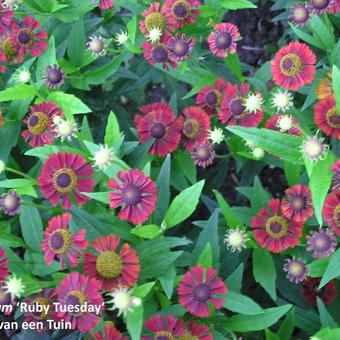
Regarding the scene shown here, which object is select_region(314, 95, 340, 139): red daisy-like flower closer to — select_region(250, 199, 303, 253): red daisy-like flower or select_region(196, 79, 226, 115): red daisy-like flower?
select_region(250, 199, 303, 253): red daisy-like flower

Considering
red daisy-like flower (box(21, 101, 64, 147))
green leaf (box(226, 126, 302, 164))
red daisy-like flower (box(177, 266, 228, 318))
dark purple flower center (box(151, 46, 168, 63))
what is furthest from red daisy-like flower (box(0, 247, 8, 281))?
dark purple flower center (box(151, 46, 168, 63))

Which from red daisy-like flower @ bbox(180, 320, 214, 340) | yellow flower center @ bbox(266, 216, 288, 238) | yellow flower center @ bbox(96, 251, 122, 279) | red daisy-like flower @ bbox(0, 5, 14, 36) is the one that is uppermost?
red daisy-like flower @ bbox(0, 5, 14, 36)

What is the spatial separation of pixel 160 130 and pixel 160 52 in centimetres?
30

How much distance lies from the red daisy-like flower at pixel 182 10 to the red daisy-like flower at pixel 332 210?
904mm

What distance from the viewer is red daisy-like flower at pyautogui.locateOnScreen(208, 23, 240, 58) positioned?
2186 mm

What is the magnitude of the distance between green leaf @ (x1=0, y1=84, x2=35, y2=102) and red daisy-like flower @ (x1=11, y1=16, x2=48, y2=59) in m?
0.25

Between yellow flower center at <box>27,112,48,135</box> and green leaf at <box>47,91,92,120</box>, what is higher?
green leaf at <box>47,91,92,120</box>

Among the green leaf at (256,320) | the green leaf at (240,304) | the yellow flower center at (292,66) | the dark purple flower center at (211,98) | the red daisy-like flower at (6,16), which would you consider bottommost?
the green leaf at (256,320)

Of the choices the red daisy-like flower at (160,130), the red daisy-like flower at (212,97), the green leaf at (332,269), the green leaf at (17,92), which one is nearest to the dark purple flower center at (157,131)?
the red daisy-like flower at (160,130)

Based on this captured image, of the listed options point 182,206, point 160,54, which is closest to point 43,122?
point 160,54

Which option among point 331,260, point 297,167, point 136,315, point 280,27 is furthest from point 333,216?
point 280,27

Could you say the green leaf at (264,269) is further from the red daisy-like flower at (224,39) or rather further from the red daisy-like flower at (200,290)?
the red daisy-like flower at (224,39)

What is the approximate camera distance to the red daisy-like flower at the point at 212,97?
7.59ft

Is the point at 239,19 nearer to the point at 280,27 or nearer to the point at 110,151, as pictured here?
the point at 280,27
